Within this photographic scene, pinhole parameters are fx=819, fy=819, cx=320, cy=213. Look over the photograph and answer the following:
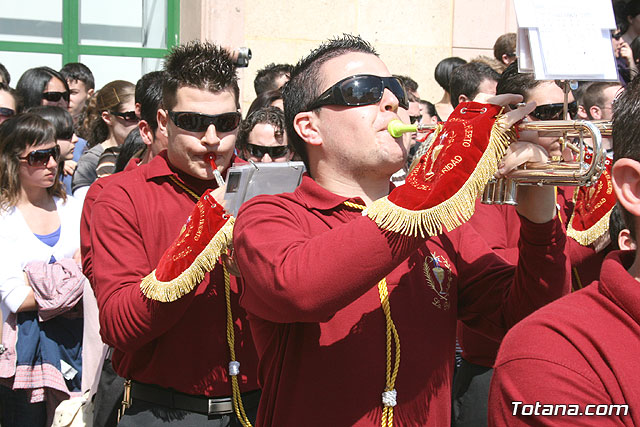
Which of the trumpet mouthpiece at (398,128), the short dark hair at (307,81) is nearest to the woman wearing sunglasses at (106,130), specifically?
the short dark hair at (307,81)

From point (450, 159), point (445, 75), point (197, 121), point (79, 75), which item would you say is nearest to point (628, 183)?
point (450, 159)

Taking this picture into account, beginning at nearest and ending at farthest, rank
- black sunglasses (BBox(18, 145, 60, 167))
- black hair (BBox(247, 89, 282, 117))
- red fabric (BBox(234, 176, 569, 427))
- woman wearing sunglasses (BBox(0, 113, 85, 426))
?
1. red fabric (BBox(234, 176, 569, 427))
2. woman wearing sunglasses (BBox(0, 113, 85, 426))
3. black sunglasses (BBox(18, 145, 60, 167))
4. black hair (BBox(247, 89, 282, 117))

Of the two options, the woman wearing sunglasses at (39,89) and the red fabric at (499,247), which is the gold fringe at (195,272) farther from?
the woman wearing sunglasses at (39,89)

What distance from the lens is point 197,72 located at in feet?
10.8

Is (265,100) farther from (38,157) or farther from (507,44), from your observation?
(507,44)

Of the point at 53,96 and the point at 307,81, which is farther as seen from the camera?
the point at 53,96

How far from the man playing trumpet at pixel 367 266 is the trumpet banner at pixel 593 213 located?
102cm

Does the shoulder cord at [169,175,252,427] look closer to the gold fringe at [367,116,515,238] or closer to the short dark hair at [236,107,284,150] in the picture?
the gold fringe at [367,116,515,238]

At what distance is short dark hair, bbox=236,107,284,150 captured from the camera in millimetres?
4594

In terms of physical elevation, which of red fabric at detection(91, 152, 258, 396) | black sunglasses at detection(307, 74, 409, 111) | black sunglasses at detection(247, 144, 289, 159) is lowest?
red fabric at detection(91, 152, 258, 396)

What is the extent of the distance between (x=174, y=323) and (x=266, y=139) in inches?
75.1

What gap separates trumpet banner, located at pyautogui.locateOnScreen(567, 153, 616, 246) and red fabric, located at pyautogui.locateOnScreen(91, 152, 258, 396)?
1.44 metres

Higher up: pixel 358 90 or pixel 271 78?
pixel 271 78

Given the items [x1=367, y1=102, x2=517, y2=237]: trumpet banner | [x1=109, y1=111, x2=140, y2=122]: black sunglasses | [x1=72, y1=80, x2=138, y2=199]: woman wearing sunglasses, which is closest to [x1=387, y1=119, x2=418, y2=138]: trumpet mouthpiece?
[x1=367, y1=102, x2=517, y2=237]: trumpet banner
